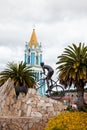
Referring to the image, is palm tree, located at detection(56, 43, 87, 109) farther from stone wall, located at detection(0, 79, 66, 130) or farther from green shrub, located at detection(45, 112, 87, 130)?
green shrub, located at detection(45, 112, 87, 130)

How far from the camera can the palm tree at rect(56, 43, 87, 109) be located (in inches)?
1641

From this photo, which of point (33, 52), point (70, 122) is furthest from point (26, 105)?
point (33, 52)

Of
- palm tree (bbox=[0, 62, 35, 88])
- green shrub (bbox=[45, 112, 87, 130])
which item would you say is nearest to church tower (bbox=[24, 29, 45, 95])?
palm tree (bbox=[0, 62, 35, 88])

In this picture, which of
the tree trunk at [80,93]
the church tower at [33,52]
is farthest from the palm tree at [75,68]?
the church tower at [33,52]

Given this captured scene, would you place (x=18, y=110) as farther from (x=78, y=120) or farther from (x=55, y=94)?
(x=78, y=120)

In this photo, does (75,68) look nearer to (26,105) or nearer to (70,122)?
(26,105)

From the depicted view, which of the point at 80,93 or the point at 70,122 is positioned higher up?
the point at 80,93

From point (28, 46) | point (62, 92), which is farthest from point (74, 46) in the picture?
point (28, 46)

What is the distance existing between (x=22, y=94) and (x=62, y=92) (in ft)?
11.4

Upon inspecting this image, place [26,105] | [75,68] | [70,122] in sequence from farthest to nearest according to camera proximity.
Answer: [75,68]
[26,105]
[70,122]

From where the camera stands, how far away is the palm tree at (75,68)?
41688 millimetres

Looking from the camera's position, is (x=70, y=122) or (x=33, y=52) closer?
(x=70, y=122)

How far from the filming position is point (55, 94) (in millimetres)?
28109

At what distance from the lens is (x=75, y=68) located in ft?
137
